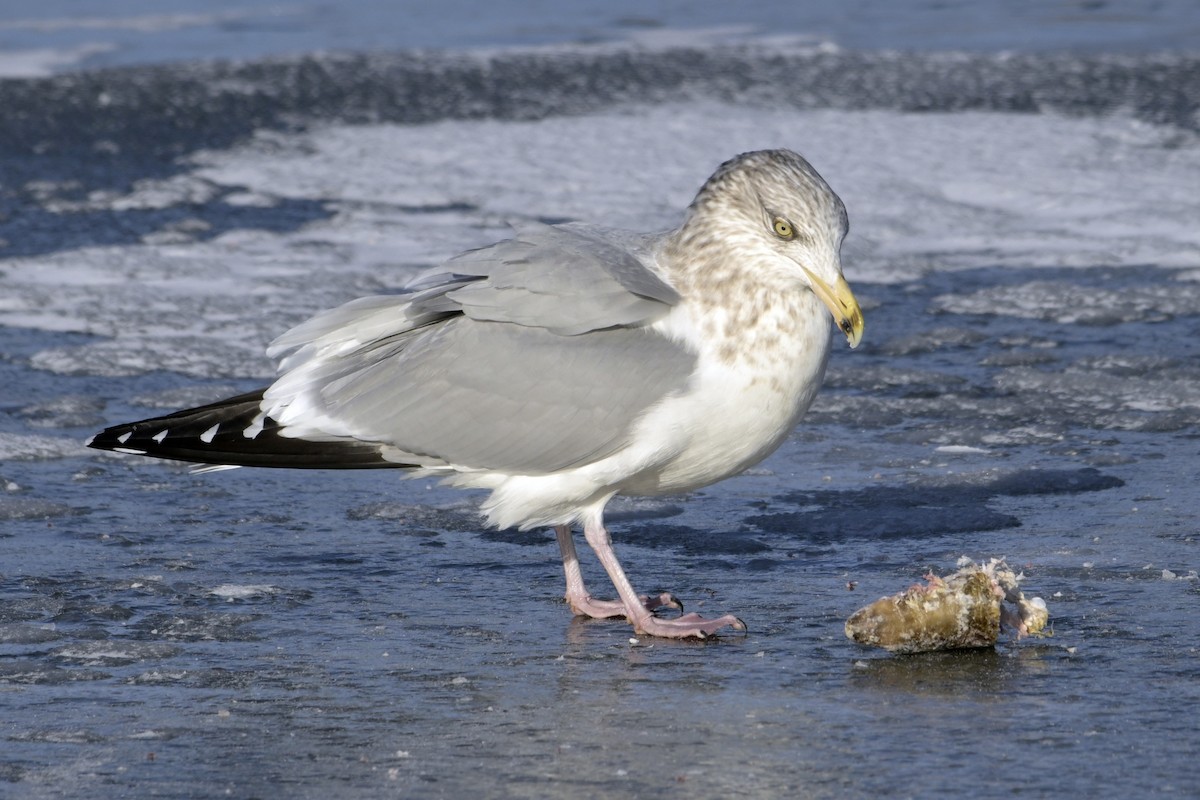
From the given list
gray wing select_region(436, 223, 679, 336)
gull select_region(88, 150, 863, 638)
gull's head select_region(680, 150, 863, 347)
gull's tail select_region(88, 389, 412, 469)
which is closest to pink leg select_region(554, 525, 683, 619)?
gull select_region(88, 150, 863, 638)

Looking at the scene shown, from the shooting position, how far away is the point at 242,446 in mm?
4453

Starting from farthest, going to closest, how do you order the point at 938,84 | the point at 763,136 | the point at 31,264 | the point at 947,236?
the point at 938,84 < the point at 763,136 < the point at 947,236 < the point at 31,264

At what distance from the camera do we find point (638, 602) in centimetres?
432

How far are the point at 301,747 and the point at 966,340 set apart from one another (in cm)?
438

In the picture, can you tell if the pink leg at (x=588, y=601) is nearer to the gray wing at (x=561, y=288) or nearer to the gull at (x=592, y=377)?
the gull at (x=592, y=377)

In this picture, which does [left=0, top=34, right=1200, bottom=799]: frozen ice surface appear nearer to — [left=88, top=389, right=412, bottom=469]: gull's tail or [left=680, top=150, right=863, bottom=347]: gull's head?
[left=88, top=389, right=412, bottom=469]: gull's tail

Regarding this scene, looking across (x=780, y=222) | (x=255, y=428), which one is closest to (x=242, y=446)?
(x=255, y=428)

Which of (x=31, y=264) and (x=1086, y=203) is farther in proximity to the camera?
(x=1086, y=203)

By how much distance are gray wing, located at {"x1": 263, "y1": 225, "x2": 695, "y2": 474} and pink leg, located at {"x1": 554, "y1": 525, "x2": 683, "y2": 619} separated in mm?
304

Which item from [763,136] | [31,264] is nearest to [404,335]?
[31,264]

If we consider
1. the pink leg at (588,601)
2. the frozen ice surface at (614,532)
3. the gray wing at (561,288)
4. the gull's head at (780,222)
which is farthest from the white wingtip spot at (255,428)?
the gull's head at (780,222)

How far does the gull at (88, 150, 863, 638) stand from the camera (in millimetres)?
4258

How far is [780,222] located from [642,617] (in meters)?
1.03

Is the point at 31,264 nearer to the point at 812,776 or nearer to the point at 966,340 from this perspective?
the point at 966,340
